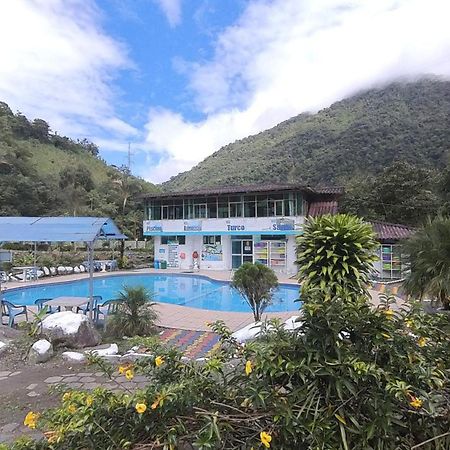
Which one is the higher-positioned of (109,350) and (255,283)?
(255,283)

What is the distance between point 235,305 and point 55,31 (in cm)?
1066

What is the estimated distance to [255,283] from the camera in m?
8.57

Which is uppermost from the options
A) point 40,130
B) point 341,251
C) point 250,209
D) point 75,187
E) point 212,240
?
point 40,130

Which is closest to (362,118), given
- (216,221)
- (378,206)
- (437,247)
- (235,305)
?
(378,206)

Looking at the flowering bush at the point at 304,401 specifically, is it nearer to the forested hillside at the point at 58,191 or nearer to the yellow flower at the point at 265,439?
the yellow flower at the point at 265,439

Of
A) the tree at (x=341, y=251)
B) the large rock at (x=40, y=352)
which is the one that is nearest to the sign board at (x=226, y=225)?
the large rock at (x=40, y=352)

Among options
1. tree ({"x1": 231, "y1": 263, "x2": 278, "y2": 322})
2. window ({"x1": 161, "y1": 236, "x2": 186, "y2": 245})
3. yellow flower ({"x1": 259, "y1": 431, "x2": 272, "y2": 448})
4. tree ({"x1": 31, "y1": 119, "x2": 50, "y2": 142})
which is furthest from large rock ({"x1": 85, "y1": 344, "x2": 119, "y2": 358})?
tree ({"x1": 31, "y1": 119, "x2": 50, "y2": 142})

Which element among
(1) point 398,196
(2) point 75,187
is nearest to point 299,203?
(1) point 398,196

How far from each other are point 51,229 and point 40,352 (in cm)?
307

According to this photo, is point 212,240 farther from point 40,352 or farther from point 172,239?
point 40,352

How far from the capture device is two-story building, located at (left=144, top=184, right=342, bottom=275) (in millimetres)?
21516

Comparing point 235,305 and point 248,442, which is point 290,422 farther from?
point 235,305

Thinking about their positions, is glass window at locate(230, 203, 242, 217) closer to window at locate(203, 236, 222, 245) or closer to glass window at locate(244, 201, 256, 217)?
glass window at locate(244, 201, 256, 217)

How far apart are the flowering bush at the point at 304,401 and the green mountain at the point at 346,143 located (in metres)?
30.9
